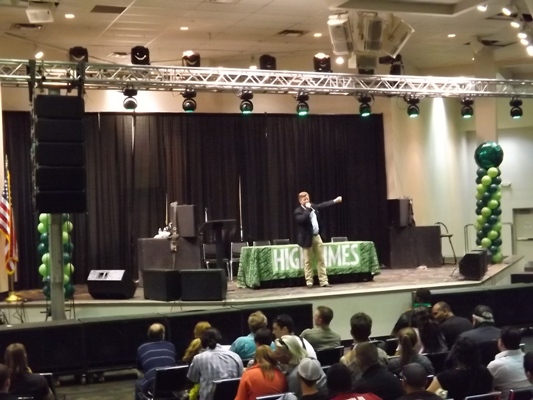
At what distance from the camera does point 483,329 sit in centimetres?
674

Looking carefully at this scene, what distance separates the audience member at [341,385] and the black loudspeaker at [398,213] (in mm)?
11205

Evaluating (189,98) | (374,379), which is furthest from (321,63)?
(374,379)

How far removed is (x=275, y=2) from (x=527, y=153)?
998cm

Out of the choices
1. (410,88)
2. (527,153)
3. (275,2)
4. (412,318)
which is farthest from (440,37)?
(412,318)

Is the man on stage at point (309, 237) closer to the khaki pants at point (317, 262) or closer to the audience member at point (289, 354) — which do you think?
the khaki pants at point (317, 262)

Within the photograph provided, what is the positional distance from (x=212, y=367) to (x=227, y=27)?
28.7 ft

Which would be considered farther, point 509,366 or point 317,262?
point 317,262

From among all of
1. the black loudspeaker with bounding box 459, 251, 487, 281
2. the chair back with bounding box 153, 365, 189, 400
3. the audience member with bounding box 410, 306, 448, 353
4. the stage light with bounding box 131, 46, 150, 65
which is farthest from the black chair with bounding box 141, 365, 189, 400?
the black loudspeaker with bounding box 459, 251, 487, 281

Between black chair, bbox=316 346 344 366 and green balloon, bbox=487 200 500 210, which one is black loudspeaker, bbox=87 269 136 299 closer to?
black chair, bbox=316 346 344 366

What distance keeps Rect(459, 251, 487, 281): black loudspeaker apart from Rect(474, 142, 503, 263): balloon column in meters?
3.03

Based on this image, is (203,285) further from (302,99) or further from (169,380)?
(169,380)

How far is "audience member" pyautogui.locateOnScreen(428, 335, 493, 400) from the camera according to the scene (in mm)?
5020

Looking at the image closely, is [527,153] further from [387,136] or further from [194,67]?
[194,67]

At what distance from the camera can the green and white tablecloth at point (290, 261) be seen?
12.2m
